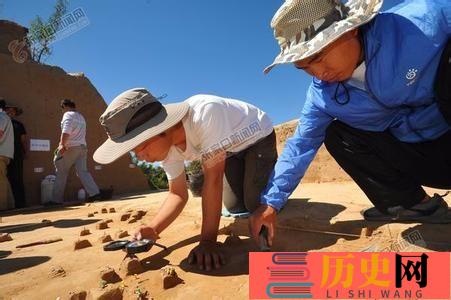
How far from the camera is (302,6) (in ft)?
4.98

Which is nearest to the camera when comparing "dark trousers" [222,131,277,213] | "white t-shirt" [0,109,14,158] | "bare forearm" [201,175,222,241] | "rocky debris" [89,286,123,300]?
"rocky debris" [89,286,123,300]

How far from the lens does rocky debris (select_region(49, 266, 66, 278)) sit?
184 cm

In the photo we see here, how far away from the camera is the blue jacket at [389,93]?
1.49 meters

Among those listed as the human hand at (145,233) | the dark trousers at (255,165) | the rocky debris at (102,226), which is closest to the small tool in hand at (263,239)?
the human hand at (145,233)

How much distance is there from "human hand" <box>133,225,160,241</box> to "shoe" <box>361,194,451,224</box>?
1.43 m

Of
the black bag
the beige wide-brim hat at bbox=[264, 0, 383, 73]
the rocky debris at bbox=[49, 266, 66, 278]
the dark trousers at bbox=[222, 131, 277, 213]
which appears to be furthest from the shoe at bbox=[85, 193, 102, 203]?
the black bag

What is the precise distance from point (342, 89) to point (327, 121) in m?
0.28

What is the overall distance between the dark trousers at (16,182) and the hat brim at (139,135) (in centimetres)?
508

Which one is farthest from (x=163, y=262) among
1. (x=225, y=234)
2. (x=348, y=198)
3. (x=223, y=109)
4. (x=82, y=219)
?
(x=82, y=219)

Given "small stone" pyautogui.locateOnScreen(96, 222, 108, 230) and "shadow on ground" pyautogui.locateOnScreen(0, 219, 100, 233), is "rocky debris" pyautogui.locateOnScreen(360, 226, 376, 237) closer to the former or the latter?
"small stone" pyautogui.locateOnScreen(96, 222, 108, 230)

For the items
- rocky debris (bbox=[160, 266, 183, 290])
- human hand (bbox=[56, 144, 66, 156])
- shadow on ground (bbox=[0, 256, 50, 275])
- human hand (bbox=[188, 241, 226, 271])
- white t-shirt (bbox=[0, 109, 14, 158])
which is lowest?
human hand (bbox=[188, 241, 226, 271])

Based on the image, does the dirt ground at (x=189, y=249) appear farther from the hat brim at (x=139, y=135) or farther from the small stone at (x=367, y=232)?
the hat brim at (x=139, y=135)

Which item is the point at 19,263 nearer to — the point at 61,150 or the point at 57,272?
the point at 57,272

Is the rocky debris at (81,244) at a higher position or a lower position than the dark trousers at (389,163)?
higher
